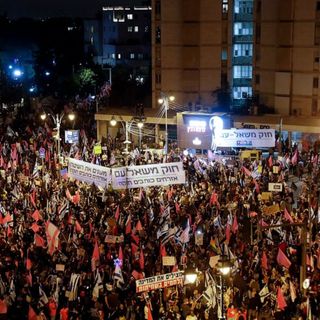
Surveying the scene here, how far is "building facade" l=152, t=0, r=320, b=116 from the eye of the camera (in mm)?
48562

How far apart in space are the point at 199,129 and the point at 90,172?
35.6 feet

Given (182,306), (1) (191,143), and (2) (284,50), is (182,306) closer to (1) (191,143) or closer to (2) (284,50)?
(1) (191,143)

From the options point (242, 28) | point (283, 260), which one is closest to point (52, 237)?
point (283, 260)

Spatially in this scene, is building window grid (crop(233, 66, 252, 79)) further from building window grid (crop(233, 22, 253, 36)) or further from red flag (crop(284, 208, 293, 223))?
red flag (crop(284, 208, 293, 223))

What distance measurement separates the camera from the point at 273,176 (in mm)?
29062

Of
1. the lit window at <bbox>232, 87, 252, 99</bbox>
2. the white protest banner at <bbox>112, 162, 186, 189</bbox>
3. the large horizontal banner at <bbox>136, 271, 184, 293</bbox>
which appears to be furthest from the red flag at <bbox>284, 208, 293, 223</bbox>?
the lit window at <bbox>232, 87, 252, 99</bbox>

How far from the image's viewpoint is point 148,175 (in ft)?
79.4

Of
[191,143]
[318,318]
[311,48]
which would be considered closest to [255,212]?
[318,318]

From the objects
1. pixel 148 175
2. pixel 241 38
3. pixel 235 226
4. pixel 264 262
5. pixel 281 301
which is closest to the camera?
pixel 281 301

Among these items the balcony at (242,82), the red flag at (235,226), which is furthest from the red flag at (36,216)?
the balcony at (242,82)

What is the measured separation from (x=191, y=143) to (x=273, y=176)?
6.80 m

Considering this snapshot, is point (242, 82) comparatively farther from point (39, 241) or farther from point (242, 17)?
point (39, 241)

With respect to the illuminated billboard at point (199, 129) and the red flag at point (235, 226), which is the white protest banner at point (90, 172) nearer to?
the red flag at point (235, 226)

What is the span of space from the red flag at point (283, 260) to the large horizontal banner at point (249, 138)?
483 inches
